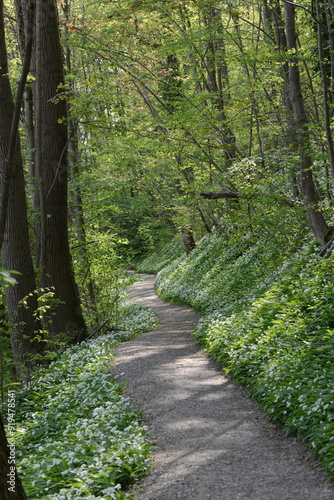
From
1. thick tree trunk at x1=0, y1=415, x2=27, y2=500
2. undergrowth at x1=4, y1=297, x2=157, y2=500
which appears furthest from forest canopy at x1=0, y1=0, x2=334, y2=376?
thick tree trunk at x1=0, y1=415, x2=27, y2=500

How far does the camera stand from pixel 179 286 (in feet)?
59.9

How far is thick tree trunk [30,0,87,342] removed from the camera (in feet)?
33.4

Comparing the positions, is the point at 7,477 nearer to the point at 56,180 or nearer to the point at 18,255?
the point at 18,255

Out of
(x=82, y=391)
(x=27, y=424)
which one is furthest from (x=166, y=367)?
(x=27, y=424)

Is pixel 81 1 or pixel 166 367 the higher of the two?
pixel 81 1

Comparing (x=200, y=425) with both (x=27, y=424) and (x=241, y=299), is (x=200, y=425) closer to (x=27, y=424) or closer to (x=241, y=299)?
(x=27, y=424)

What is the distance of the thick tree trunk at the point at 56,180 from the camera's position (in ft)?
33.4

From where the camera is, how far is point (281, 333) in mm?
7422

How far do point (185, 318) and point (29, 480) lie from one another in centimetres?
948

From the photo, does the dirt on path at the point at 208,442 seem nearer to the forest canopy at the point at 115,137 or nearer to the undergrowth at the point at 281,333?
the undergrowth at the point at 281,333

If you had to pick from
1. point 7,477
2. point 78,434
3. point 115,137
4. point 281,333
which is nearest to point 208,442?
point 78,434

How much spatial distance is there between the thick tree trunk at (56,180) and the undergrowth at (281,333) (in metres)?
3.05

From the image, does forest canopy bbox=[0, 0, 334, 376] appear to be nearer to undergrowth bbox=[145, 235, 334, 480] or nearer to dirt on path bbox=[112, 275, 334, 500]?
undergrowth bbox=[145, 235, 334, 480]

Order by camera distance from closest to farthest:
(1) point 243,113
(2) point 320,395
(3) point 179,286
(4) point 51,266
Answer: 1. (2) point 320,395
2. (4) point 51,266
3. (1) point 243,113
4. (3) point 179,286
